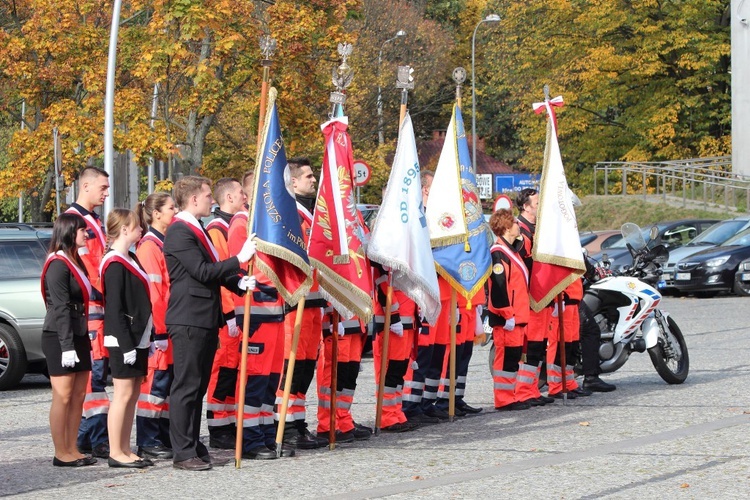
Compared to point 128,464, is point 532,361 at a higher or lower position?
higher

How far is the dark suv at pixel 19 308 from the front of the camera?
14.2m

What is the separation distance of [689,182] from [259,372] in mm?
34596

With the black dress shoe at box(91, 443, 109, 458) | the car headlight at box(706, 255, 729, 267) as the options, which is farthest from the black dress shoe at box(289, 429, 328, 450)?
the car headlight at box(706, 255, 729, 267)

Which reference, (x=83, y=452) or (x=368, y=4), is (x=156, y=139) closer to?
(x=83, y=452)

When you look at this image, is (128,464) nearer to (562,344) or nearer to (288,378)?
(288,378)

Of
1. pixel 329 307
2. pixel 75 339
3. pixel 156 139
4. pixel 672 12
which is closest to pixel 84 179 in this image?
pixel 75 339

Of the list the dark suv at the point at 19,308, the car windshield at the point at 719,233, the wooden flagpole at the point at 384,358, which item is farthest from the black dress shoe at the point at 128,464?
the car windshield at the point at 719,233

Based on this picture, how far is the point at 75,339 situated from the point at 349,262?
2.12 metres

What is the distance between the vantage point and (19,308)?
14.3 metres

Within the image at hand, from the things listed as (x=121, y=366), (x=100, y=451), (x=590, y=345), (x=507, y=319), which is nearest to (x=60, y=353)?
(x=121, y=366)

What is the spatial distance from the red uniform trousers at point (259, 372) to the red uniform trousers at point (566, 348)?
12.4ft

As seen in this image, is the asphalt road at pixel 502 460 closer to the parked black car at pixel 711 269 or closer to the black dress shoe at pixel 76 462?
the black dress shoe at pixel 76 462

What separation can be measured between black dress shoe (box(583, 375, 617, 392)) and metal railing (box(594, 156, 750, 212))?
90.6 ft

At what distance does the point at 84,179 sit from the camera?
9.84 m
